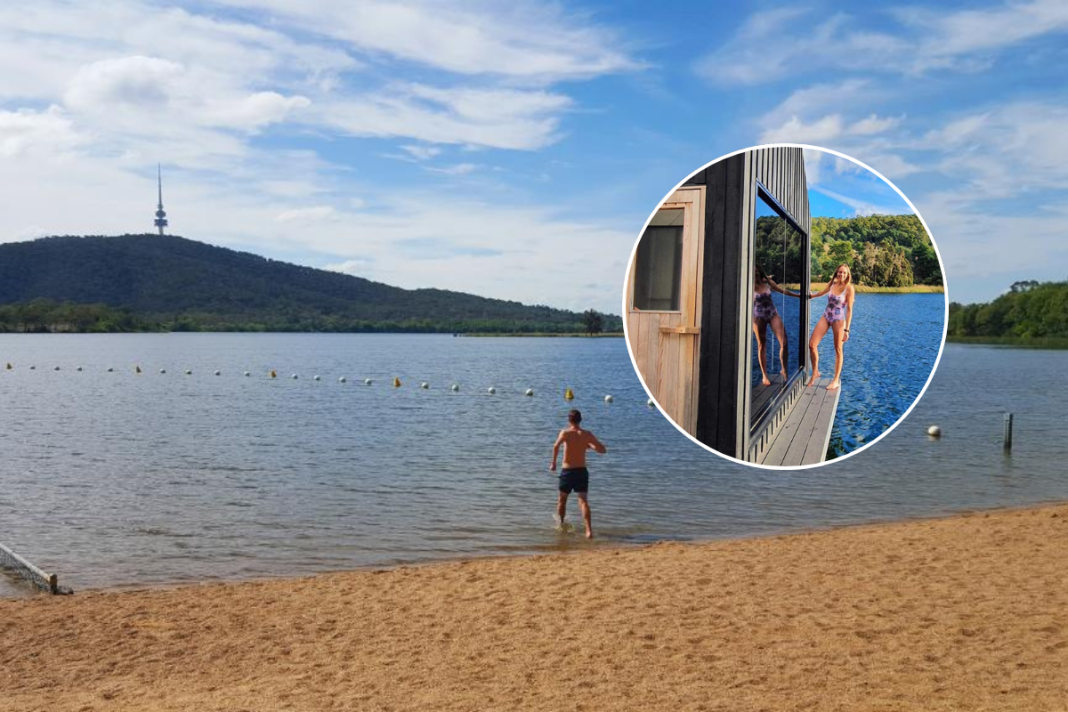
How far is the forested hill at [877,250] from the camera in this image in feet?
6.66

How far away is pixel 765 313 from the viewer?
206 centimetres

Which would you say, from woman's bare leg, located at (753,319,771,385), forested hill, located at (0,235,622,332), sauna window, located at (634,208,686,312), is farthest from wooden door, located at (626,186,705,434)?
forested hill, located at (0,235,622,332)

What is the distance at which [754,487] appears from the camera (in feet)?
66.8

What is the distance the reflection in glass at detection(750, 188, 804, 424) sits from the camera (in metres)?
2.06

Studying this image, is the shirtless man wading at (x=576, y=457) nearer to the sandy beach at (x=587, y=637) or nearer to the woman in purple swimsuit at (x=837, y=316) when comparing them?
the sandy beach at (x=587, y=637)

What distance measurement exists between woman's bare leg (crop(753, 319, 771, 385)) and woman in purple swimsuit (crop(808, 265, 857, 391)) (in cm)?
10

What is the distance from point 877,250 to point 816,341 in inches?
9.5

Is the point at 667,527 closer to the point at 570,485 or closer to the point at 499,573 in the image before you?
the point at 570,485

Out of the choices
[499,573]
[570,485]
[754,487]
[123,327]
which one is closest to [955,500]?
[754,487]

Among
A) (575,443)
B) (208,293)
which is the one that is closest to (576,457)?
(575,443)

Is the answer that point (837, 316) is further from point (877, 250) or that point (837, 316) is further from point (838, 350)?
point (877, 250)

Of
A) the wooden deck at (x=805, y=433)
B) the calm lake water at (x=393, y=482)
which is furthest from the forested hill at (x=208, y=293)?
the wooden deck at (x=805, y=433)

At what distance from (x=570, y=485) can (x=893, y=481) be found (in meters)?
10.6

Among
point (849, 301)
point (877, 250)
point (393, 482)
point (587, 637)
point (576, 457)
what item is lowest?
point (393, 482)
